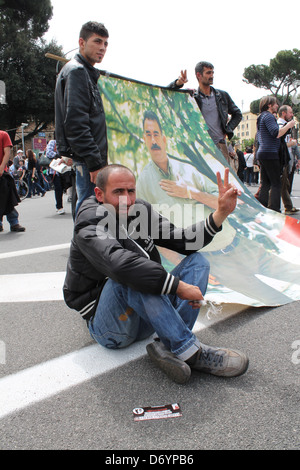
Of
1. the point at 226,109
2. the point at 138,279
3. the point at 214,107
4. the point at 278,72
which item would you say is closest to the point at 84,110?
the point at 138,279

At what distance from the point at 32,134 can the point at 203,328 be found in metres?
44.4

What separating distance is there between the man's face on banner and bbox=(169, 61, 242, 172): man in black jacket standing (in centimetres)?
112

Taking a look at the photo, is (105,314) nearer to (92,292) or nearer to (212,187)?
(92,292)

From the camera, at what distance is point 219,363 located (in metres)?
2.05

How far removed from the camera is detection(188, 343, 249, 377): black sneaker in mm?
2045

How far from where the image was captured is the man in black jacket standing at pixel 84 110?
3.34m

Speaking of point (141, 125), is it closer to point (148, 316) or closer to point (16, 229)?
point (148, 316)

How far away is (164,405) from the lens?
1827mm

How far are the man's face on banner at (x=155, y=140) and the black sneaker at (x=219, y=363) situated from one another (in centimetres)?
237

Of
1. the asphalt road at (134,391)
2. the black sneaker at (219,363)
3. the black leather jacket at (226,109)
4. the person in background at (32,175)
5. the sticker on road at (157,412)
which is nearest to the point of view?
the asphalt road at (134,391)

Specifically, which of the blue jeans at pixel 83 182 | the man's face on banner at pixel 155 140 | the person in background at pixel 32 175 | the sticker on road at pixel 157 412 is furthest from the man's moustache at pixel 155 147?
the person in background at pixel 32 175

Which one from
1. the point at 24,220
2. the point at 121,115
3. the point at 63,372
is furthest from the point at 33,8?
the point at 63,372

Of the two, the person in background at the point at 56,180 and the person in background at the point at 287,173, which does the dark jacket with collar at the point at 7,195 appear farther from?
the person in background at the point at 287,173

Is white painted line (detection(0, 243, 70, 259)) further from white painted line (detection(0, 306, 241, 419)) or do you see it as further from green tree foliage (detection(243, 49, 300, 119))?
green tree foliage (detection(243, 49, 300, 119))
